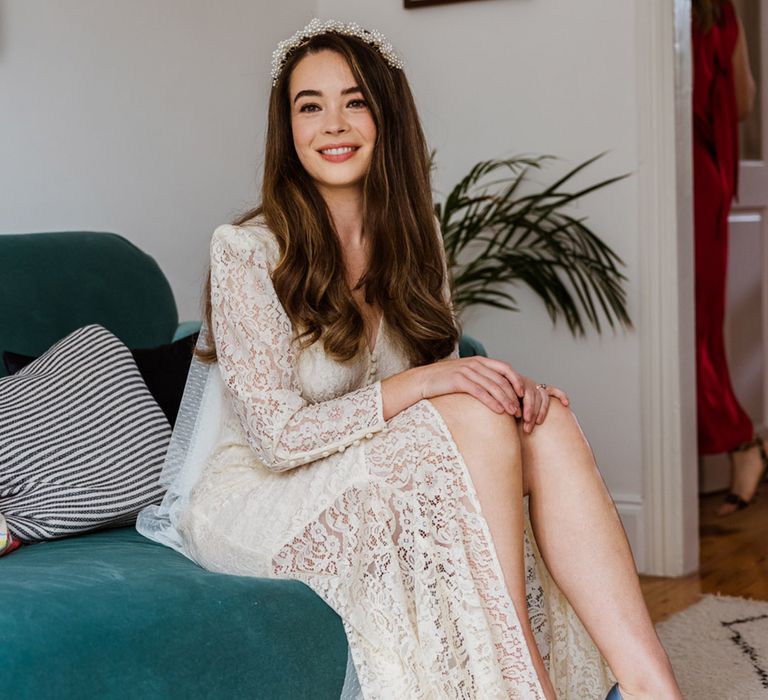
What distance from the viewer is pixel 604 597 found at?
5.55 ft

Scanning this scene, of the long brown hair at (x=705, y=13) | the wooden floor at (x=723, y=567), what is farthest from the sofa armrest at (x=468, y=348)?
the long brown hair at (x=705, y=13)

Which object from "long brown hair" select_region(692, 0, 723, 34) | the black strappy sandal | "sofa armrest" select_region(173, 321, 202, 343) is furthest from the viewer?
the black strappy sandal

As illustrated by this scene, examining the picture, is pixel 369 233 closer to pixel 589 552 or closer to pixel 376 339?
pixel 376 339

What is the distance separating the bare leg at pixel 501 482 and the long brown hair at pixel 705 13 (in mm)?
2520

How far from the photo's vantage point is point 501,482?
5.40ft

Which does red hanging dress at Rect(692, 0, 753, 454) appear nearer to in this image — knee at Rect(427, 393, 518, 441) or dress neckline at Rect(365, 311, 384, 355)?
dress neckline at Rect(365, 311, 384, 355)

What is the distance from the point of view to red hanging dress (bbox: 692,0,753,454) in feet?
12.7

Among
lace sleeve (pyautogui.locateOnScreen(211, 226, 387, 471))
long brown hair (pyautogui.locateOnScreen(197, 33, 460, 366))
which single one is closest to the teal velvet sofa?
lace sleeve (pyautogui.locateOnScreen(211, 226, 387, 471))

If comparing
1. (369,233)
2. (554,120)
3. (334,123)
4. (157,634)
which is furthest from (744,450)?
(157,634)

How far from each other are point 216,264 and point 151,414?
1.18ft

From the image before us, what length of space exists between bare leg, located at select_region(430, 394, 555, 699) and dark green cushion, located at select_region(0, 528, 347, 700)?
0.82 ft

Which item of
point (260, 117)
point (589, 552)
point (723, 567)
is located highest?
point (260, 117)

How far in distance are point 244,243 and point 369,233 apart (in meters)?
0.28

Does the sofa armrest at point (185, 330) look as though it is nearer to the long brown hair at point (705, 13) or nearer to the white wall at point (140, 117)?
the white wall at point (140, 117)
